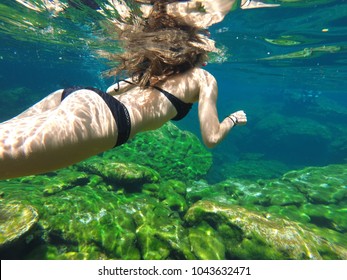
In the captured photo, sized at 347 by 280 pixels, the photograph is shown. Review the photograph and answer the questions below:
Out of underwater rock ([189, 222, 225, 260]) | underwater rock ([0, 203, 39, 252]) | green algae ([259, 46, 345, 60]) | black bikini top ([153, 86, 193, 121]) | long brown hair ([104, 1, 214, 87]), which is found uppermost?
green algae ([259, 46, 345, 60])

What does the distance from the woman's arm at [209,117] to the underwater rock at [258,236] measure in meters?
3.46

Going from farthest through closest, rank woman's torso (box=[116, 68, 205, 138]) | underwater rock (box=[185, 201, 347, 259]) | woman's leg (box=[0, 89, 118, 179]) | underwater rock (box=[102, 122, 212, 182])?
underwater rock (box=[102, 122, 212, 182]) → underwater rock (box=[185, 201, 347, 259]) → woman's torso (box=[116, 68, 205, 138]) → woman's leg (box=[0, 89, 118, 179])

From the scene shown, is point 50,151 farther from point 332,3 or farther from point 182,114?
point 332,3

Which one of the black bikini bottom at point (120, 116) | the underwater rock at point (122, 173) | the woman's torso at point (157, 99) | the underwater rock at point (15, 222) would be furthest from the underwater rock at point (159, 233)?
the black bikini bottom at point (120, 116)

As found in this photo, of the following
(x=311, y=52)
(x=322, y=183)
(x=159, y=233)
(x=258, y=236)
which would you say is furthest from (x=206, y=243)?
(x=311, y=52)

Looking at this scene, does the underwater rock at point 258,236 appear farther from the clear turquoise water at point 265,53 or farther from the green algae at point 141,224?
the clear turquoise water at point 265,53

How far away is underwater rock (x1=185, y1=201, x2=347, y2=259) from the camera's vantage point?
17.7ft

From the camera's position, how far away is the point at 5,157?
1.96 m

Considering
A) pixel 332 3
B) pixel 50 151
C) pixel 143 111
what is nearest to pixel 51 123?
pixel 50 151

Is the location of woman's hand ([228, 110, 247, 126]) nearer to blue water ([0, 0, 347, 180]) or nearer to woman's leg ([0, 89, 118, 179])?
woman's leg ([0, 89, 118, 179])

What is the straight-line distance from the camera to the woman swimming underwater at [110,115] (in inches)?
83.0

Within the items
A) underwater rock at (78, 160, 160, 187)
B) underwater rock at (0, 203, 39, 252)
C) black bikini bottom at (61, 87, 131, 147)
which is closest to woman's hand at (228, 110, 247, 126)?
black bikini bottom at (61, 87, 131, 147)

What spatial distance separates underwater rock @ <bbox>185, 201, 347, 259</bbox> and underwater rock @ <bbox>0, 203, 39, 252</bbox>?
3.59 meters

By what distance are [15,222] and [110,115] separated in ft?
11.9
